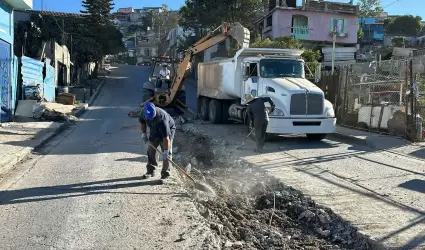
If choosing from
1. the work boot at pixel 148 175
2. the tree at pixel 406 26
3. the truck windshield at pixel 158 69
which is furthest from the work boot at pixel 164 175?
the tree at pixel 406 26

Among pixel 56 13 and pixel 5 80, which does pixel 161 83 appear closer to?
pixel 5 80

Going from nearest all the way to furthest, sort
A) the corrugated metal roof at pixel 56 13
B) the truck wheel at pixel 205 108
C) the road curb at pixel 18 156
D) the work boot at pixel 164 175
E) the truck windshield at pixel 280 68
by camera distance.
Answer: the work boot at pixel 164 175 < the road curb at pixel 18 156 < the truck windshield at pixel 280 68 < the truck wheel at pixel 205 108 < the corrugated metal roof at pixel 56 13

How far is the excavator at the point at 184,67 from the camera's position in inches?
629

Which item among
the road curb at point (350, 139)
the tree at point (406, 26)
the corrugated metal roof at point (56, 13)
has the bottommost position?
the road curb at point (350, 139)

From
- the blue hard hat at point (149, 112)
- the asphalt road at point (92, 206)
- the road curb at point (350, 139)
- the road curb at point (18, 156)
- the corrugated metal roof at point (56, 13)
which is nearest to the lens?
the asphalt road at point (92, 206)

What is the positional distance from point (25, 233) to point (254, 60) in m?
10.5

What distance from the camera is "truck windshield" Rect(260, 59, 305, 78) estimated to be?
14.0 m

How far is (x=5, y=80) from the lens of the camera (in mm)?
16156

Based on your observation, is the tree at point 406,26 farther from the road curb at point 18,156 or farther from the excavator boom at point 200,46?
the road curb at point 18,156

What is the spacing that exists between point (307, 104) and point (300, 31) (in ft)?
102

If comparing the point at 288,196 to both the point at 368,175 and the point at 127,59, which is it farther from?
the point at 127,59

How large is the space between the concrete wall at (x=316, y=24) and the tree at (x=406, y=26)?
32894 mm

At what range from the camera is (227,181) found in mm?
8469

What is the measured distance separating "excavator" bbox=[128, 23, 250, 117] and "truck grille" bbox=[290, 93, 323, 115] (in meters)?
4.13
